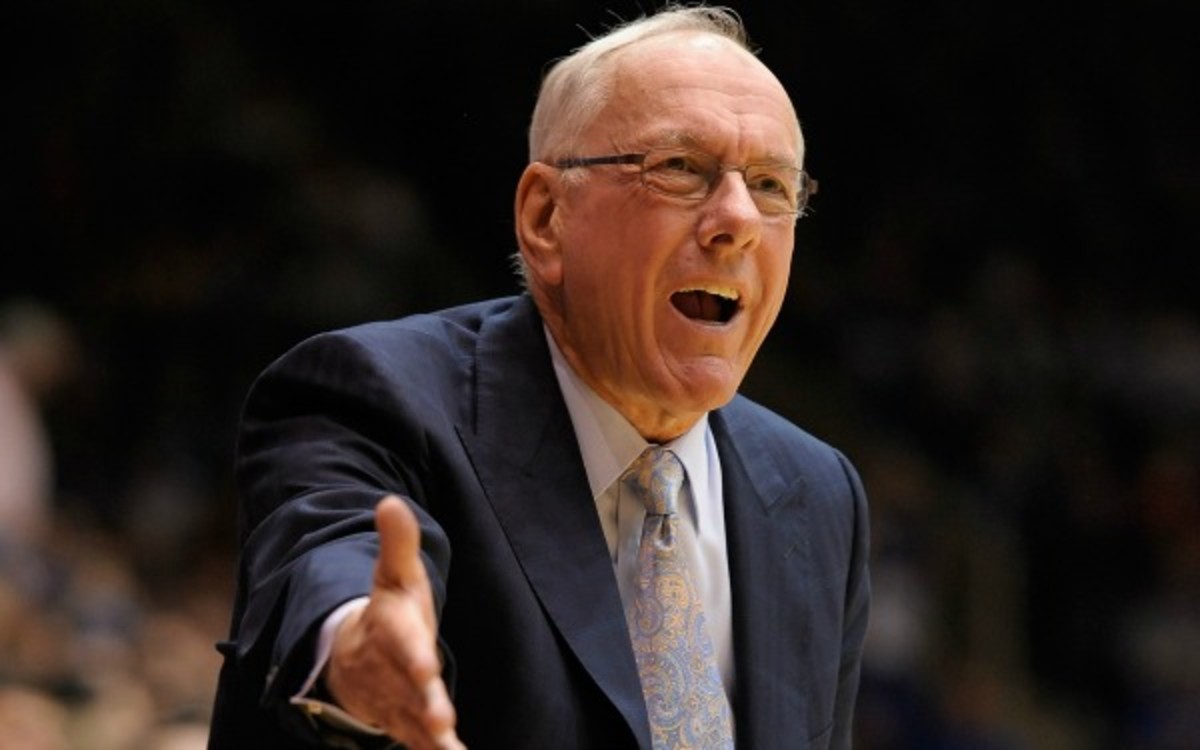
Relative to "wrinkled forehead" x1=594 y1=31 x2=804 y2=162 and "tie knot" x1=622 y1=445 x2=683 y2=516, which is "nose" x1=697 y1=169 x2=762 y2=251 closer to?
"wrinkled forehead" x1=594 y1=31 x2=804 y2=162

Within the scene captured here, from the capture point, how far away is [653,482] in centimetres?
250

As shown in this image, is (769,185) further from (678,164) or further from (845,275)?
(845,275)

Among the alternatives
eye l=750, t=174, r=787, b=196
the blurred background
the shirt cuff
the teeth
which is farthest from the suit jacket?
the blurred background

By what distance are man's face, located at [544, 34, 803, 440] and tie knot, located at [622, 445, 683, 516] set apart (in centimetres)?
6

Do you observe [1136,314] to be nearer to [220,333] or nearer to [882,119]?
[882,119]

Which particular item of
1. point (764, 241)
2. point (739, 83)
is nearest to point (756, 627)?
point (764, 241)

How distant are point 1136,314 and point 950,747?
2.15 metres

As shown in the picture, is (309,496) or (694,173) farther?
(694,173)

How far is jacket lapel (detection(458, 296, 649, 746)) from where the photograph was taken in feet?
7.52

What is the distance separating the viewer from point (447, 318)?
101 inches

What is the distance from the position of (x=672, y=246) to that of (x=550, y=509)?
364 mm

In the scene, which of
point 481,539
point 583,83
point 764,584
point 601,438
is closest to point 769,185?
point 583,83

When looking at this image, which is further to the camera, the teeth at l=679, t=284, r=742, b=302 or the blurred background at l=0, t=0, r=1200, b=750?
the blurred background at l=0, t=0, r=1200, b=750

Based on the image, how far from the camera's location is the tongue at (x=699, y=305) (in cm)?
255
